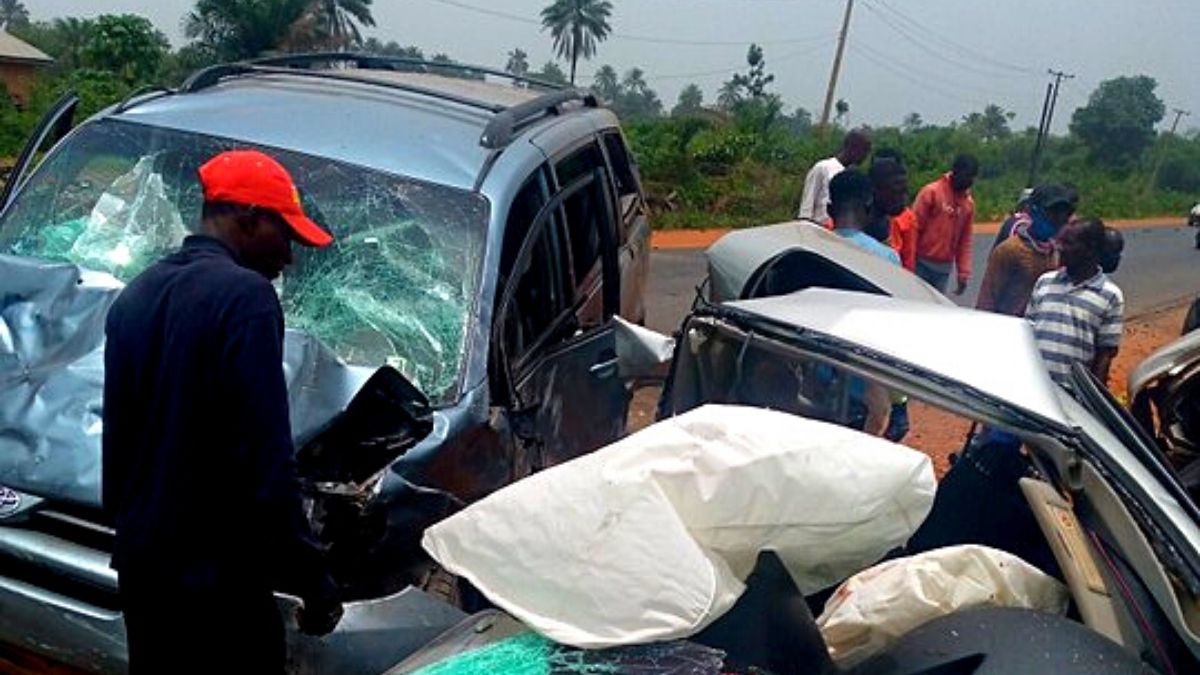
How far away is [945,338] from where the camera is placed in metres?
3.09

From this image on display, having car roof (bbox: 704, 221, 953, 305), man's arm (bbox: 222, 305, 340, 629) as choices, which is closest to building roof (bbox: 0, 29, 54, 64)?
car roof (bbox: 704, 221, 953, 305)

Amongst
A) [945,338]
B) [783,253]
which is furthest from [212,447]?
[783,253]

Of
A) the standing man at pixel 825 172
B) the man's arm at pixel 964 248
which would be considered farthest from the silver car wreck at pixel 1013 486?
the man's arm at pixel 964 248

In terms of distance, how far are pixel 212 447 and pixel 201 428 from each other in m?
0.05

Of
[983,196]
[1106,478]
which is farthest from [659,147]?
[1106,478]

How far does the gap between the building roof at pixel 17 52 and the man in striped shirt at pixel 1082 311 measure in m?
46.0

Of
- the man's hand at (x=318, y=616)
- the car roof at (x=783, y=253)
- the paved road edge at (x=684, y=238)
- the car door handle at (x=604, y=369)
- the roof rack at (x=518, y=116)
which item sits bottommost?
the paved road edge at (x=684, y=238)

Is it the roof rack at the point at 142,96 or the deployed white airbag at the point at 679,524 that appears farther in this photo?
the roof rack at the point at 142,96

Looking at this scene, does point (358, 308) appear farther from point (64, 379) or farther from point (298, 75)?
point (298, 75)

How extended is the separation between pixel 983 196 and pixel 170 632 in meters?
46.4

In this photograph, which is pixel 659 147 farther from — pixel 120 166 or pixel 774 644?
pixel 774 644

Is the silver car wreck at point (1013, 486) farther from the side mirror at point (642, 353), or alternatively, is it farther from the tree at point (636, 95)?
the tree at point (636, 95)

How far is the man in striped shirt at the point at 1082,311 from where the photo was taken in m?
5.38

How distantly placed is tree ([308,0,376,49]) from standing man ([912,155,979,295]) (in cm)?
3379
